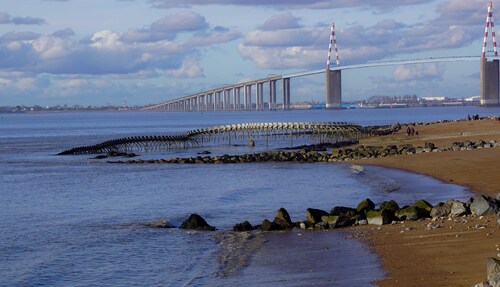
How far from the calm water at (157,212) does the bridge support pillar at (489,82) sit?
112 meters

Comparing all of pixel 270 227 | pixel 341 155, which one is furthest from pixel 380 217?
pixel 341 155

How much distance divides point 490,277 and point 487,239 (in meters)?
3.80

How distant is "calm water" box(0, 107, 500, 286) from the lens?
11.9 m

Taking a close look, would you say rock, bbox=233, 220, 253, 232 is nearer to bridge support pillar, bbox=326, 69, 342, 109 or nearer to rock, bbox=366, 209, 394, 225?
rock, bbox=366, 209, 394, 225

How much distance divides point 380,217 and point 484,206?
1.92m

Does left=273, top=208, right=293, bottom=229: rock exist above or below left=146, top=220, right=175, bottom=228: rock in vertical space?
above

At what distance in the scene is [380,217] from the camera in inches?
580

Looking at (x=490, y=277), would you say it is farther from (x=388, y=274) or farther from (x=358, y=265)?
(x=358, y=265)

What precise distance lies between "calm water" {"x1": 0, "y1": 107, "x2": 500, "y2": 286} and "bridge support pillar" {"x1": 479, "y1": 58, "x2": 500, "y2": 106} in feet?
369

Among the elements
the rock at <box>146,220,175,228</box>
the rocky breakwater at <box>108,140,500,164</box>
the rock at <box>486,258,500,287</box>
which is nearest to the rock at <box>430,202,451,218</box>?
the rock at <box>146,220,175,228</box>

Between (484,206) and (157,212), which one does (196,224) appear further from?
(484,206)

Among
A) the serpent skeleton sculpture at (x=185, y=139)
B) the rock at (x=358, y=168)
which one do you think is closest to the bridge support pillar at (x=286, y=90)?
the serpent skeleton sculpture at (x=185, y=139)

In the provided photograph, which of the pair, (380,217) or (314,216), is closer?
(380,217)

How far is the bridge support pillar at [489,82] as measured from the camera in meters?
141
